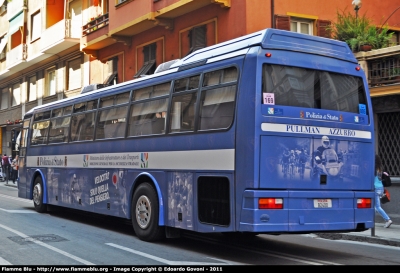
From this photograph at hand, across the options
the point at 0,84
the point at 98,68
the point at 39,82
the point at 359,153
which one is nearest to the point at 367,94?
the point at 359,153

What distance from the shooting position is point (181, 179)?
1009 centimetres

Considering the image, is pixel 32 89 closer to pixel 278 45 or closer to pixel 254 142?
pixel 278 45

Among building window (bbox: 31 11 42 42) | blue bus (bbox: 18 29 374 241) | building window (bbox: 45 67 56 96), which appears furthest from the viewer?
building window (bbox: 31 11 42 42)

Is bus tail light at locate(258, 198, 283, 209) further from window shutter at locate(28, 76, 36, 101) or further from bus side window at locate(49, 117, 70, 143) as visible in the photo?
window shutter at locate(28, 76, 36, 101)

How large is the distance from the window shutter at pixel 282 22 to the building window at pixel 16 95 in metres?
26.6

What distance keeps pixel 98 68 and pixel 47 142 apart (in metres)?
13.6

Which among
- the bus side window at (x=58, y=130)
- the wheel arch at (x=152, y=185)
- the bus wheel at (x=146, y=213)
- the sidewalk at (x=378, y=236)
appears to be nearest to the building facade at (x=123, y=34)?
the sidewalk at (x=378, y=236)

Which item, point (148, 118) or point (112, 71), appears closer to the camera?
point (148, 118)

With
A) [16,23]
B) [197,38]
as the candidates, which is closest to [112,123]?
[197,38]

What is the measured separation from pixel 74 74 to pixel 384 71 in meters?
20.7

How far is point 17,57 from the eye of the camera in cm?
3772

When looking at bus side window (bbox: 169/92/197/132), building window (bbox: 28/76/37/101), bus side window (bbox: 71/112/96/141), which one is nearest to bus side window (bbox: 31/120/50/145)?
bus side window (bbox: 71/112/96/141)

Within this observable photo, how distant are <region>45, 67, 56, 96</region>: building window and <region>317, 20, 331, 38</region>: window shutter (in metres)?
19.5

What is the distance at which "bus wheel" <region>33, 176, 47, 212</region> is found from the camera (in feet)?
54.7
